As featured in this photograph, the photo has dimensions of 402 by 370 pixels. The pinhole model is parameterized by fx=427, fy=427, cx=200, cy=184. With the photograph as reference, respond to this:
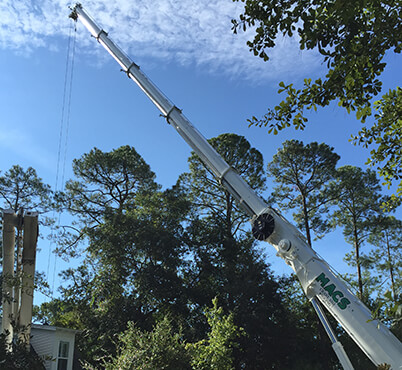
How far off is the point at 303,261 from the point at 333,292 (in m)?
1.07

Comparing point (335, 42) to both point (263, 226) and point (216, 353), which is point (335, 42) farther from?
point (216, 353)

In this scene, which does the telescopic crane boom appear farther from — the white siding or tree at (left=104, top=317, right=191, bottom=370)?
the white siding

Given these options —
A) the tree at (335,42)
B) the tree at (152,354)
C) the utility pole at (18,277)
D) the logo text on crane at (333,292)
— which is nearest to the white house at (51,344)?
the tree at (152,354)

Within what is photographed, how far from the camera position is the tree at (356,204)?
27109 millimetres

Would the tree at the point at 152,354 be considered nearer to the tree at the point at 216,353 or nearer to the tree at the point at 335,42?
the tree at the point at 216,353

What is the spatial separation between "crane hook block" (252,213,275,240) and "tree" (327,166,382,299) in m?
16.8

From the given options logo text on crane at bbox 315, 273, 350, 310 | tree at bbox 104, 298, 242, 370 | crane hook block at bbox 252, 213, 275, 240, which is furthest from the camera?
tree at bbox 104, 298, 242, 370

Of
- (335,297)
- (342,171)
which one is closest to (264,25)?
(335,297)

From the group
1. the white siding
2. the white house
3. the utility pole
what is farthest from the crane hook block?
the white siding

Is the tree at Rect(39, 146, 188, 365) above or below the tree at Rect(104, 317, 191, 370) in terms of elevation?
above

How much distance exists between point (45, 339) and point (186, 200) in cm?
1211

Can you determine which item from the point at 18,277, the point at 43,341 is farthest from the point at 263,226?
the point at 43,341

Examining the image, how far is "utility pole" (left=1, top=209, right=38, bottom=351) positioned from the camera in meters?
8.27

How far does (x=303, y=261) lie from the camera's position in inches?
412
